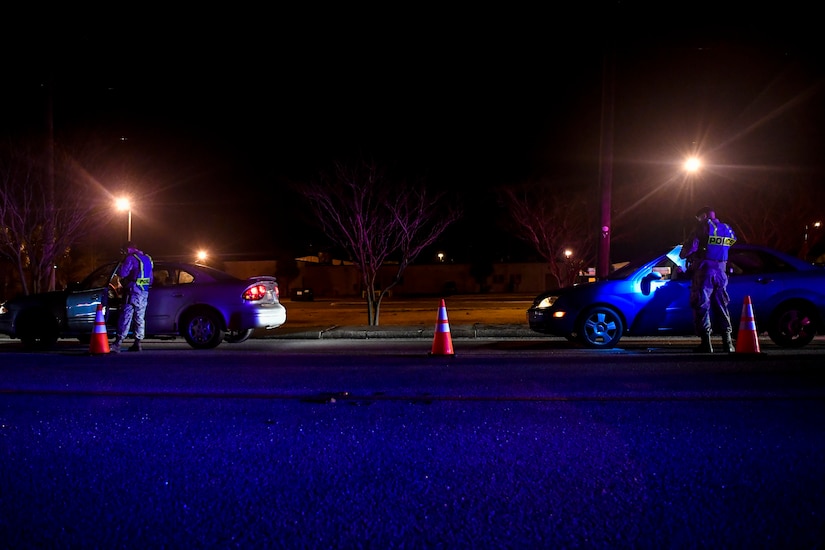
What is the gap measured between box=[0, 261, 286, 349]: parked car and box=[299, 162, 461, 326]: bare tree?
→ 19.3 feet

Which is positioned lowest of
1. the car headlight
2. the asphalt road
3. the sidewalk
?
the asphalt road

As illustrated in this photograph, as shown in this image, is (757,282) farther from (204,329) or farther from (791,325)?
(204,329)

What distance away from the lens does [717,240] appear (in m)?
8.45

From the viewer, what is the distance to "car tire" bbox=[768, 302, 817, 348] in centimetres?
945

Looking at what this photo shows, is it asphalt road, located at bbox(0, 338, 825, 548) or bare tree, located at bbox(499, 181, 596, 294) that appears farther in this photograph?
bare tree, located at bbox(499, 181, 596, 294)

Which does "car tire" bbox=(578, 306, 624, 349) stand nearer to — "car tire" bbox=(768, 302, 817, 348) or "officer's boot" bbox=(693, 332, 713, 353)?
"officer's boot" bbox=(693, 332, 713, 353)

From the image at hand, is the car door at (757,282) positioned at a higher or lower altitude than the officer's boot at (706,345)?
higher

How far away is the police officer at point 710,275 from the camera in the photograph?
27.7 feet

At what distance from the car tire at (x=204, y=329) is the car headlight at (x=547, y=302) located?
16.8 feet

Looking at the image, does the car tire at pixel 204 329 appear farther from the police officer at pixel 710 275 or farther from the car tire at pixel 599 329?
the police officer at pixel 710 275

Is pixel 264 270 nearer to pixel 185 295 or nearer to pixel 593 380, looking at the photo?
→ pixel 185 295

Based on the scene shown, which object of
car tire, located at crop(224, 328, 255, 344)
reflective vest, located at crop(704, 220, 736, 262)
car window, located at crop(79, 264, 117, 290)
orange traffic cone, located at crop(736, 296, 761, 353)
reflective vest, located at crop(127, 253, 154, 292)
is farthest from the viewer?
car tire, located at crop(224, 328, 255, 344)

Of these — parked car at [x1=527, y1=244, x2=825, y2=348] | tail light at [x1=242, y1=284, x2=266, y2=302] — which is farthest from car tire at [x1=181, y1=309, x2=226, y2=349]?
parked car at [x1=527, y1=244, x2=825, y2=348]

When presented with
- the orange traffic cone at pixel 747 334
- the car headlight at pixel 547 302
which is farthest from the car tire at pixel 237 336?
the orange traffic cone at pixel 747 334
